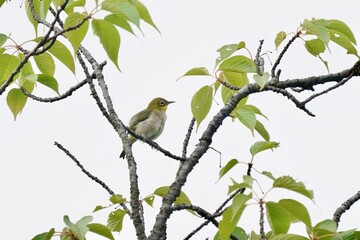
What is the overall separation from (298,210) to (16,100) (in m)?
2.05

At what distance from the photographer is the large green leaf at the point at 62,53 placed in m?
4.09

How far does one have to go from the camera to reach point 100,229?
3.59 meters

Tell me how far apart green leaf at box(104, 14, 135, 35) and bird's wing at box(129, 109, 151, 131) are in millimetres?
9587

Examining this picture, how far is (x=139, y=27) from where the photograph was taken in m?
3.30

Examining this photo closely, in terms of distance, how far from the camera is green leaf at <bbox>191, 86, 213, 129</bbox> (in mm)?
4301

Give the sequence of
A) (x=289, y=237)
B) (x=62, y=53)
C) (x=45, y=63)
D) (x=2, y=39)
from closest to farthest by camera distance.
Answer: (x=289, y=237) < (x=2, y=39) < (x=62, y=53) < (x=45, y=63)

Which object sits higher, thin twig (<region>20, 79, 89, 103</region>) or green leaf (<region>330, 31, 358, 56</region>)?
thin twig (<region>20, 79, 89, 103</region>)

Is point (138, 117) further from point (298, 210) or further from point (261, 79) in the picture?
point (298, 210)

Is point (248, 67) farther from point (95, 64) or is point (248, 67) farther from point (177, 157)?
point (95, 64)

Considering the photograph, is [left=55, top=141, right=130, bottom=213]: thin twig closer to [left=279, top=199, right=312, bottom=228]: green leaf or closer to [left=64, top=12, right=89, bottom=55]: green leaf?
[left=64, top=12, right=89, bottom=55]: green leaf

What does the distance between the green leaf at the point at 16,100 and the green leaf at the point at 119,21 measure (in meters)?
1.18

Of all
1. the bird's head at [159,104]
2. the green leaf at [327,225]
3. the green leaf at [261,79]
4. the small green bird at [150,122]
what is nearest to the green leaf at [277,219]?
the green leaf at [327,225]

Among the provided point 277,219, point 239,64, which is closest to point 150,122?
point 239,64

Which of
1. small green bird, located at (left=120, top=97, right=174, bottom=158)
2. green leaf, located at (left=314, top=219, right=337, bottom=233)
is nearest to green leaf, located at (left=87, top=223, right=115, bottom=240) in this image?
green leaf, located at (left=314, top=219, right=337, bottom=233)
